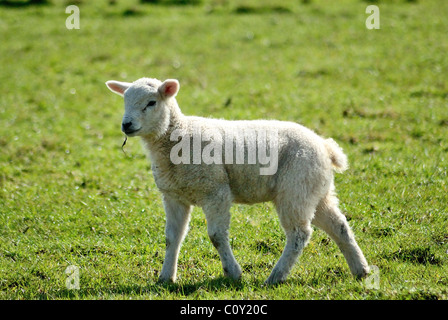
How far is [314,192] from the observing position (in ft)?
20.4

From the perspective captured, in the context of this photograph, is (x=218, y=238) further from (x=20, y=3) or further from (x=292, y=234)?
(x=20, y=3)

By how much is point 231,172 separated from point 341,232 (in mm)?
1353

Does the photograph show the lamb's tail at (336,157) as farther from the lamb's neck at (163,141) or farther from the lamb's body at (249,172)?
the lamb's neck at (163,141)

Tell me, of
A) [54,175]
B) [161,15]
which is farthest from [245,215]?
[161,15]

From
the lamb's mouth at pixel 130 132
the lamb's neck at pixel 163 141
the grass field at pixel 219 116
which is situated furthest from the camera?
the grass field at pixel 219 116

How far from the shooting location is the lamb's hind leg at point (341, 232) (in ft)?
20.9

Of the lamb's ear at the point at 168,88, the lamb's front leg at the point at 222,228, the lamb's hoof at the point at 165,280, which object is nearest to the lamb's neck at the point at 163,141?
the lamb's ear at the point at 168,88

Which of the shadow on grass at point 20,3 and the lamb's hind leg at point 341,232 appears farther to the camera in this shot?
the shadow on grass at point 20,3

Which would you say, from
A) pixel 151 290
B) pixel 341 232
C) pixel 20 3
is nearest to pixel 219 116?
pixel 341 232

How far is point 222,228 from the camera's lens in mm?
6219

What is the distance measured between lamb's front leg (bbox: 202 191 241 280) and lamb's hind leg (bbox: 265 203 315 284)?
398 mm

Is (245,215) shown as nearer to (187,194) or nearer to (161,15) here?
(187,194)

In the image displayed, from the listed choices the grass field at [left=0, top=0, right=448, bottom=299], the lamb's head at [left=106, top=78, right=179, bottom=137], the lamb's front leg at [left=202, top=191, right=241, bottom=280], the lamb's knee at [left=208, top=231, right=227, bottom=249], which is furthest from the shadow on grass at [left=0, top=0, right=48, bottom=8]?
the lamb's knee at [left=208, top=231, right=227, bottom=249]

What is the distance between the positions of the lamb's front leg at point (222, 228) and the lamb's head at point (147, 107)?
3.22 ft
